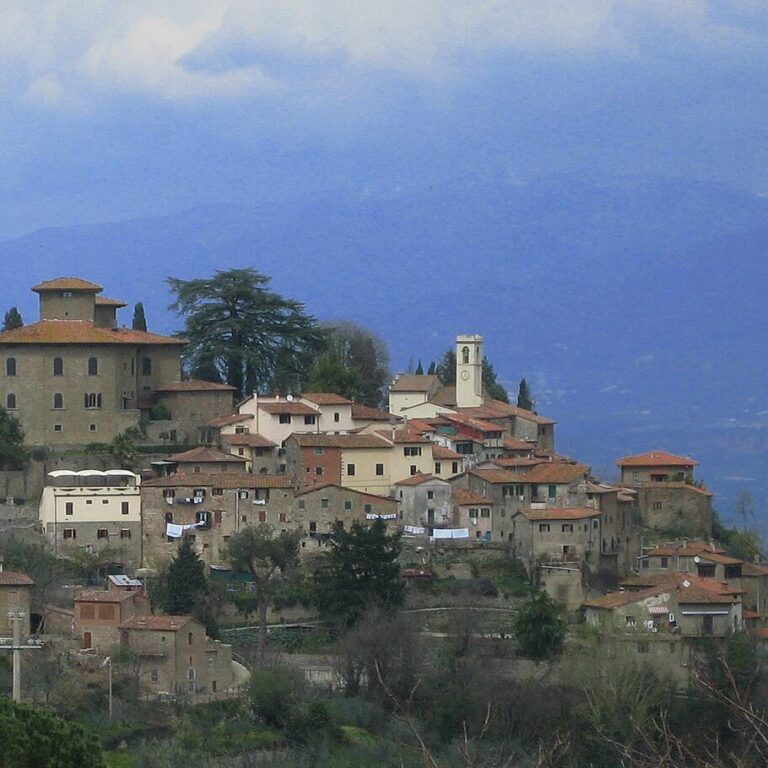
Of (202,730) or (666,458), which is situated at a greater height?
(666,458)

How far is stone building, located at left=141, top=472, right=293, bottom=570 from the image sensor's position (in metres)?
56.8

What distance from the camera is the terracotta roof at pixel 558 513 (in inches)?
2255

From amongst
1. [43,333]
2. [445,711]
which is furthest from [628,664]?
[43,333]

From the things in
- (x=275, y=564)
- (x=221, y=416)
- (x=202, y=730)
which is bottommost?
(x=202, y=730)

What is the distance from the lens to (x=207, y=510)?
5725 centimetres

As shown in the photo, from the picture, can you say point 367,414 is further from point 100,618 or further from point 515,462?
point 100,618

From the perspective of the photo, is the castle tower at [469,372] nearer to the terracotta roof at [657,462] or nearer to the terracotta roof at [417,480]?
the terracotta roof at [657,462]

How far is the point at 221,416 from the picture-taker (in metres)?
63.8

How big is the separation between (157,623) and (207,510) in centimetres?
716

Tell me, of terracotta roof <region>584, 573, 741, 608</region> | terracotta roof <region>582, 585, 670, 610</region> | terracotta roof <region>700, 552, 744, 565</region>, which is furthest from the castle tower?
terracotta roof <region>582, 585, 670, 610</region>

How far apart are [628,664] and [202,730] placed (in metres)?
9.78

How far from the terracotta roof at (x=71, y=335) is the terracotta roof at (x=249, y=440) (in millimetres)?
4185

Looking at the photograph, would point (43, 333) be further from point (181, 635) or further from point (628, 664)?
point (628, 664)


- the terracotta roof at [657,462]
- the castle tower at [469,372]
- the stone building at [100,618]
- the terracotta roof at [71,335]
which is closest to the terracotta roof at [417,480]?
the terracotta roof at [657,462]
